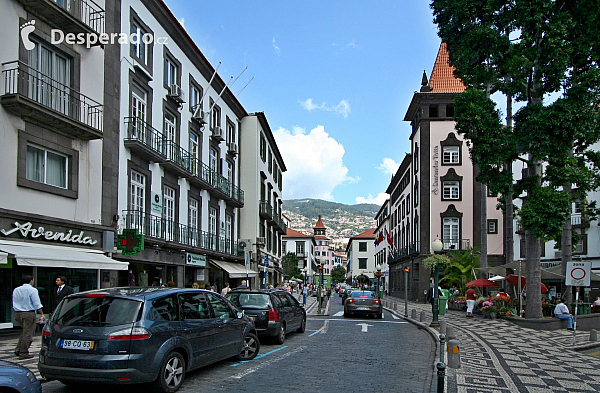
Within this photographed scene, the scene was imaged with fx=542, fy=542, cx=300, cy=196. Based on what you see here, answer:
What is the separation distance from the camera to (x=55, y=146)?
15609mm

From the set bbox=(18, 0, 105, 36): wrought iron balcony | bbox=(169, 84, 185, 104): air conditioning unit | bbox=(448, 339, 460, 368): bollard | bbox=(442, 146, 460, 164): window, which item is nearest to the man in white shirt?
bbox=(448, 339, 460, 368): bollard

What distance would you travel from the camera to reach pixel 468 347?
14727 mm

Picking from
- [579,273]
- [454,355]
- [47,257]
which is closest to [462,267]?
[579,273]

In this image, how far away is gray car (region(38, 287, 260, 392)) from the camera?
7.43 m

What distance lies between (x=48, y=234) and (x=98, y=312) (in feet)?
27.4

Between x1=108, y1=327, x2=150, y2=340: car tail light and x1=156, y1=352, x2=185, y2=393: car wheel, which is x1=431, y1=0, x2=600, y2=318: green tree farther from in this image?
x1=108, y1=327, x2=150, y2=340: car tail light

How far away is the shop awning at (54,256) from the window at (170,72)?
11.1 m

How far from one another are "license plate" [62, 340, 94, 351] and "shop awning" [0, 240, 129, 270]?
553 cm

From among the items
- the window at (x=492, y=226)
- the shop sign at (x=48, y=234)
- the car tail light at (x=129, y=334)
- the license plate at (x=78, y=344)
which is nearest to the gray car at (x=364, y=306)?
the shop sign at (x=48, y=234)

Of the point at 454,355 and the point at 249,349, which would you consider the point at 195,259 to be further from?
the point at 454,355

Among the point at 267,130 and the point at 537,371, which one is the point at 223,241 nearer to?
the point at 267,130

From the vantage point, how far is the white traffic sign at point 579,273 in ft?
52.7

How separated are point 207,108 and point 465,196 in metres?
25.1

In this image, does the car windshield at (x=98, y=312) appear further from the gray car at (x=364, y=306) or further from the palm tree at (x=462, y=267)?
the palm tree at (x=462, y=267)
